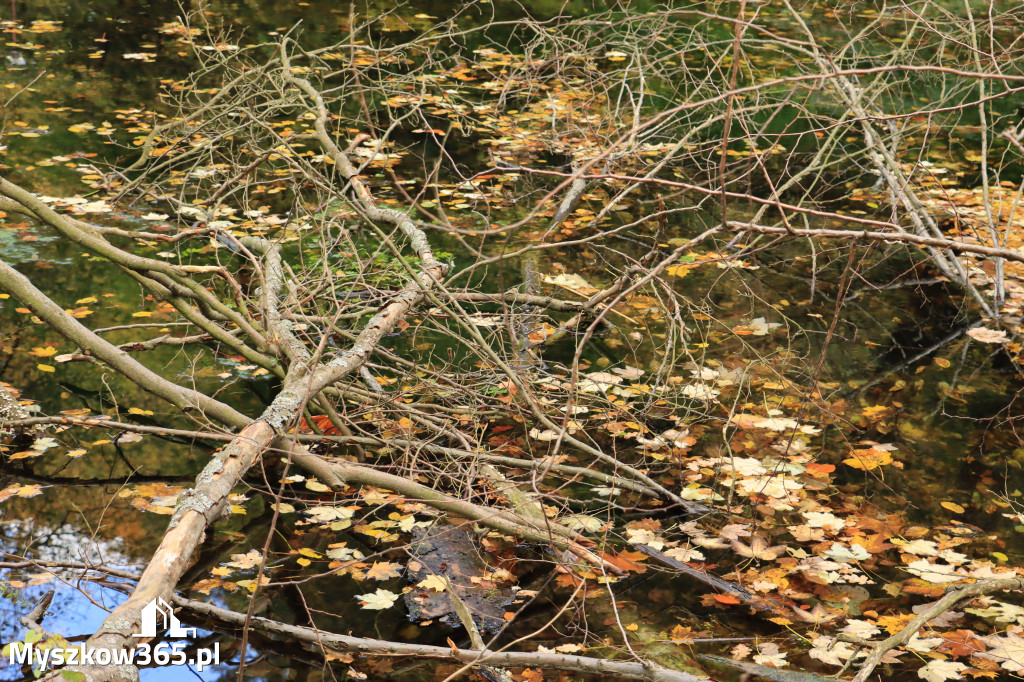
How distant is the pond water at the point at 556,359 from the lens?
3236 mm

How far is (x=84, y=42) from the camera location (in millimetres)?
9633

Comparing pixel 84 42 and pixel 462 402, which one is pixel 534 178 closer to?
pixel 462 402

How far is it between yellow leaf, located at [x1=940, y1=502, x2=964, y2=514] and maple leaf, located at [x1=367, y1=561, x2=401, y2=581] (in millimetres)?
2385

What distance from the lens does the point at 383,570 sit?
11.2 ft

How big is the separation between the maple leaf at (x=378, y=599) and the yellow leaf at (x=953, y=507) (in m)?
2.41

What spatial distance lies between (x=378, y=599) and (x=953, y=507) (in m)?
2.51

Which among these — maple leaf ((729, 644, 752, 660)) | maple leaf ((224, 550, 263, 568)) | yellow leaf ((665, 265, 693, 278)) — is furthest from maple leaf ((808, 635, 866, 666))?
A: yellow leaf ((665, 265, 693, 278))

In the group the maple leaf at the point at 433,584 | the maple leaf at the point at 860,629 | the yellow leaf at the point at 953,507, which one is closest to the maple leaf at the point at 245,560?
the maple leaf at the point at 433,584

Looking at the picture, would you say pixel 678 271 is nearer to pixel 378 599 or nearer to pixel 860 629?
pixel 860 629

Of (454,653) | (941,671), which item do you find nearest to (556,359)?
(454,653)

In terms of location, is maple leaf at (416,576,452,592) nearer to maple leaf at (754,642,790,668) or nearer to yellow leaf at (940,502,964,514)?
maple leaf at (754,642,790,668)

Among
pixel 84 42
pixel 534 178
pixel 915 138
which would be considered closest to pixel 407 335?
pixel 534 178

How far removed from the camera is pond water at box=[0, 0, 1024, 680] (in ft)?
10.6

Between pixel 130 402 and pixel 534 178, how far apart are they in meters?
4.21
